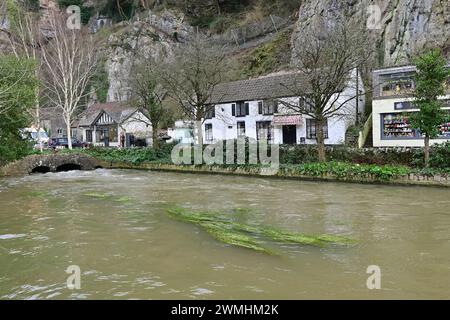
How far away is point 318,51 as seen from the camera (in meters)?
25.2

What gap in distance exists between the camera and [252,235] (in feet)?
36.8

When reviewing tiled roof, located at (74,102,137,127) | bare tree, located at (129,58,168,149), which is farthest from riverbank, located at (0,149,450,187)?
tiled roof, located at (74,102,137,127)

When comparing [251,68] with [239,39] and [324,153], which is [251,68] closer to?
[239,39]

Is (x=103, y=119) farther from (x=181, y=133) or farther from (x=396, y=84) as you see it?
(x=396, y=84)

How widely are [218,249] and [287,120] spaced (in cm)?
2893

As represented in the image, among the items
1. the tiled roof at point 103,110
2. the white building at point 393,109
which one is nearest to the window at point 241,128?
the white building at point 393,109

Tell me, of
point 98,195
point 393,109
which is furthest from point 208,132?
point 98,195

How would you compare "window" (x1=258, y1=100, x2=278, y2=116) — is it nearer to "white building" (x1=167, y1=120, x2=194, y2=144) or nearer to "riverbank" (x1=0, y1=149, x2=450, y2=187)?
"white building" (x1=167, y1=120, x2=194, y2=144)

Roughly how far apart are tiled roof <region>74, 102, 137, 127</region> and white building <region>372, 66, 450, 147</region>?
110 ft

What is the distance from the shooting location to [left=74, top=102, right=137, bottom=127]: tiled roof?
57938 millimetres

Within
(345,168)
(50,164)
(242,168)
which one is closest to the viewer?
(345,168)

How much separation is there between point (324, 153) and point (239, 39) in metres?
40.7
